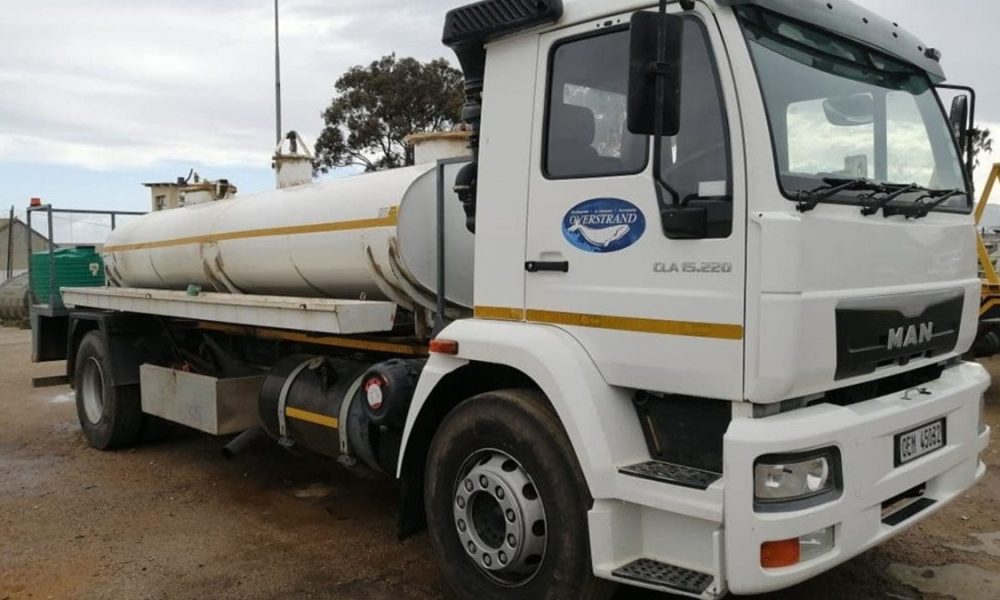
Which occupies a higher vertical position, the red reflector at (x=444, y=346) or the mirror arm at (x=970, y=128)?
the mirror arm at (x=970, y=128)

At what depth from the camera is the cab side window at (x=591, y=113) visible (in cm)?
334

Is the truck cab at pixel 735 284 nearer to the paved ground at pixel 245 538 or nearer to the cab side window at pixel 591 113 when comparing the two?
the cab side window at pixel 591 113

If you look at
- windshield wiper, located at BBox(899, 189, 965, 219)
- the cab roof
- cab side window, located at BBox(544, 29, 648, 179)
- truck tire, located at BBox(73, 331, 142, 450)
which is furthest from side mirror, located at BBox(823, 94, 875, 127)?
truck tire, located at BBox(73, 331, 142, 450)

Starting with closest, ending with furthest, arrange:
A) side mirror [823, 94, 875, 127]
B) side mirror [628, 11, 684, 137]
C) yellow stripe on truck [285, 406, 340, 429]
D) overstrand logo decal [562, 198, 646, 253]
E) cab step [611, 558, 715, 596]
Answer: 1. side mirror [628, 11, 684, 137]
2. cab step [611, 558, 715, 596]
3. overstrand logo decal [562, 198, 646, 253]
4. side mirror [823, 94, 875, 127]
5. yellow stripe on truck [285, 406, 340, 429]

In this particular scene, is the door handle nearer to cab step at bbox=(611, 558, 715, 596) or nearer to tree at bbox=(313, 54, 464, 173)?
cab step at bbox=(611, 558, 715, 596)

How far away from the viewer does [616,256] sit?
131 inches

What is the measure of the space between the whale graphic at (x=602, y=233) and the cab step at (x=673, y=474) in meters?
0.88

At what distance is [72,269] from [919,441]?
783 centimetres

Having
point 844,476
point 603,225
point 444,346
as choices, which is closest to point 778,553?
point 844,476

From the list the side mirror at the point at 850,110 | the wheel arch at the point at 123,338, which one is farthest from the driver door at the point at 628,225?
the wheel arch at the point at 123,338

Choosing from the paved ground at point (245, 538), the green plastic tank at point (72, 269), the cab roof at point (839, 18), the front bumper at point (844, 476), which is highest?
the cab roof at point (839, 18)

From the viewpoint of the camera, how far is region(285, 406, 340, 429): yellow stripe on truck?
4996 millimetres

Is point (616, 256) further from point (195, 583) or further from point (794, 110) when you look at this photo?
point (195, 583)

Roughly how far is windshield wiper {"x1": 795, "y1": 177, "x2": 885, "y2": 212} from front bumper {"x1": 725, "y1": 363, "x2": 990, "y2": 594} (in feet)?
2.44
